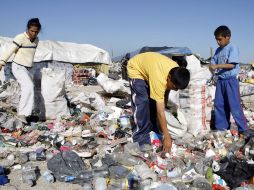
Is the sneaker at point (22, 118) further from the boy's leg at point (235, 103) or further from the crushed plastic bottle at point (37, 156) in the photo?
the boy's leg at point (235, 103)

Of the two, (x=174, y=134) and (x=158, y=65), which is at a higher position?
(x=158, y=65)

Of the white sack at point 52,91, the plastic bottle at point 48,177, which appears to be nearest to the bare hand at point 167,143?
the plastic bottle at point 48,177

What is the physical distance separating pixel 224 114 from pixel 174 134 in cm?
100

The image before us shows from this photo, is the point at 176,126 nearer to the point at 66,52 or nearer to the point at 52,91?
the point at 52,91

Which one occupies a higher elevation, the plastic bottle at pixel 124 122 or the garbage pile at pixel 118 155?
the plastic bottle at pixel 124 122

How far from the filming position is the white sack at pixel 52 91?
6363mm

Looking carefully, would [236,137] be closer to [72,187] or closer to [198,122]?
[198,122]

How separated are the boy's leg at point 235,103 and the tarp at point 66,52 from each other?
11417 mm

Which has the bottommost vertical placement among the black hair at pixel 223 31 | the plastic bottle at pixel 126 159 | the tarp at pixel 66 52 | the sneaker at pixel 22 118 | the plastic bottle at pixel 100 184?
the plastic bottle at pixel 100 184

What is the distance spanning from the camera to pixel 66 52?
1684cm

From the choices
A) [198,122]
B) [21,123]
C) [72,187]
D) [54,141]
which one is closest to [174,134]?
[198,122]

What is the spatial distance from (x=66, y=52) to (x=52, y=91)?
1077 centimetres

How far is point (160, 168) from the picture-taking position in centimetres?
387

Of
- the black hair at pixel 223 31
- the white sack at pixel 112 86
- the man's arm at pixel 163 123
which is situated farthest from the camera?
the white sack at pixel 112 86
